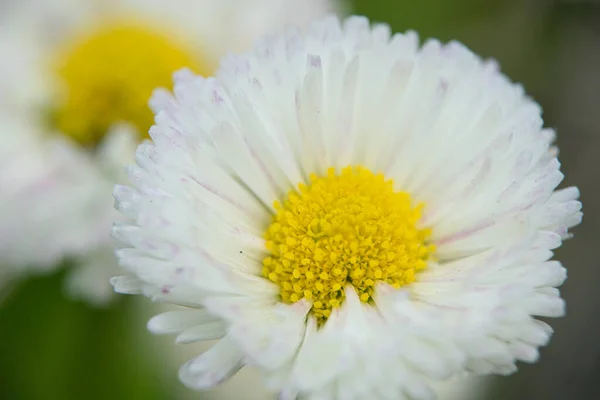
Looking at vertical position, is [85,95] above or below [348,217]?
above

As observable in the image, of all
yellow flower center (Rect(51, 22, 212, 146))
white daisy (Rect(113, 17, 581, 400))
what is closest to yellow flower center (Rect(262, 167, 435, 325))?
white daisy (Rect(113, 17, 581, 400))

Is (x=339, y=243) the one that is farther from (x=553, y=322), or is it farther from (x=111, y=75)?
(x=553, y=322)

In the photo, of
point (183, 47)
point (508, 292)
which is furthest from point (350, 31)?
point (183, 47)

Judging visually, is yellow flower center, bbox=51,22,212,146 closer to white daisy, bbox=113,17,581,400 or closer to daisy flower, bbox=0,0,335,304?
daisy flower, bbox=0,0,335,304

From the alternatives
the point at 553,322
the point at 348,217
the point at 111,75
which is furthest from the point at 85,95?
the point at 553,322

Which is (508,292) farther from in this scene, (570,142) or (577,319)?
(570,142)
